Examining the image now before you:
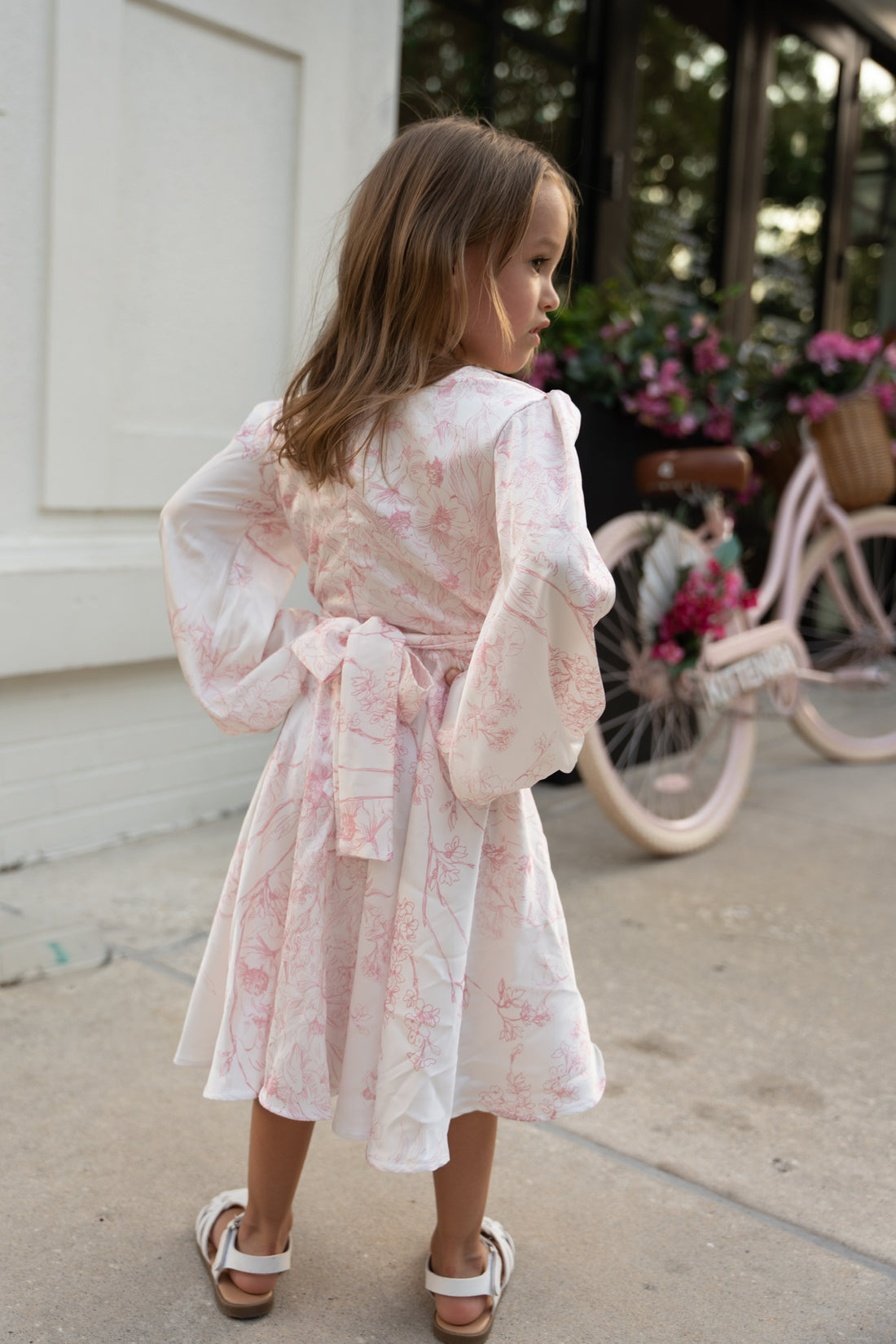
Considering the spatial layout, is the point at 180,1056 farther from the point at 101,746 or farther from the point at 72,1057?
the point at 101,746

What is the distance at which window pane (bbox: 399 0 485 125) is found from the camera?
13.7 feet

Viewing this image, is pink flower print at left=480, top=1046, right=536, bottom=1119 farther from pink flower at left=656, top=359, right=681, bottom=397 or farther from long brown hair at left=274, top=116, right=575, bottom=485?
pink flower at left=656, top=359, right=681, bottom=397

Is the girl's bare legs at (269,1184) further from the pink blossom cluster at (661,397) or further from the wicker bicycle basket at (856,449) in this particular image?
the wicker bicycle basket at (856,449)

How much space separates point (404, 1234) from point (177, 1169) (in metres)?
0.34

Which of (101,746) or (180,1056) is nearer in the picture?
(180,1056)

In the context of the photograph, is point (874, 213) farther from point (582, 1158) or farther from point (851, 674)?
point (582, 1158)

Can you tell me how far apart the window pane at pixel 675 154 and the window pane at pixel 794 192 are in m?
0.40

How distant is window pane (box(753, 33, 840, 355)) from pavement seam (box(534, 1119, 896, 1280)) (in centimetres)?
457

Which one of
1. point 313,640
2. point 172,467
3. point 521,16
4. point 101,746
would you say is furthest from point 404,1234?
point 521,16

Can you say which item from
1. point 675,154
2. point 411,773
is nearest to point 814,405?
point 675,154

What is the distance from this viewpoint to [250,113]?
314 centimetres

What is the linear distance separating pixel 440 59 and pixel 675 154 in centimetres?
143

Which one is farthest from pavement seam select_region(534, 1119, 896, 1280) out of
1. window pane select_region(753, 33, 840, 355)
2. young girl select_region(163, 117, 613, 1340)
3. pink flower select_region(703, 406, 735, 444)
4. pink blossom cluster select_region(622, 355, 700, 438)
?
window pane select_region(753, 33, 840, 355)

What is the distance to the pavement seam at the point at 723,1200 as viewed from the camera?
1649 mm
